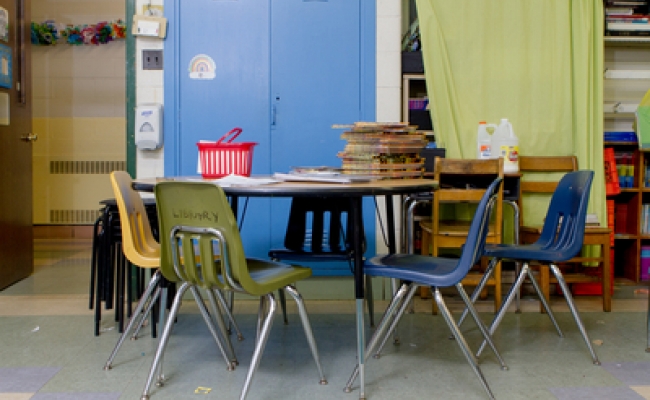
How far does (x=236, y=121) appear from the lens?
383 cm

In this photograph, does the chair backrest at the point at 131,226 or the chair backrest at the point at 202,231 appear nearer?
the chair backrest at the point at 202,231

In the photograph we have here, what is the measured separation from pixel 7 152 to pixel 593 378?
11.8 ft

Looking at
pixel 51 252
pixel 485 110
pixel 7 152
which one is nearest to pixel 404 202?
pixel 485 110

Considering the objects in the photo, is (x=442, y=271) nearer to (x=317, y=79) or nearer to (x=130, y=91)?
(x=317, y=79)

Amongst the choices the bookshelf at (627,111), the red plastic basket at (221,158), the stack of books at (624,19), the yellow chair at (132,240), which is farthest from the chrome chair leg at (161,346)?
the stack of books at (624,19)

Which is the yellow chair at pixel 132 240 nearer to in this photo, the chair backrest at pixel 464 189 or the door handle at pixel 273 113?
the door handle at pixel 273 113

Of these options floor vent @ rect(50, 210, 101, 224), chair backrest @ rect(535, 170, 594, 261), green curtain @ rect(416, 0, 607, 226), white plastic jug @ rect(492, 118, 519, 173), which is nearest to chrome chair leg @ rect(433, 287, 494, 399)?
chair backrest @ rect(535, 170, 594, 261)

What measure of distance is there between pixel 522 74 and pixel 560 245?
146 centimetres

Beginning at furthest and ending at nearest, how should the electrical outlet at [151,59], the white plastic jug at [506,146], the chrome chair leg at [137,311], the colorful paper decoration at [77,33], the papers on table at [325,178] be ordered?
1. the colorful paper decoration at [77,33]
2. the electrical outlet at [151,59]
3. the white plastic jug at [506,146]
4. the chrome chair leg at [137,311]
5. the papers on table at [325,178]

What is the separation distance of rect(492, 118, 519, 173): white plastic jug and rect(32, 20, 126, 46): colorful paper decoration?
4649mm

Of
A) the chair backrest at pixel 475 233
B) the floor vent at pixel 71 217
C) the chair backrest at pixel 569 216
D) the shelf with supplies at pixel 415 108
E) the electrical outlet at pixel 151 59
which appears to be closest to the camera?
the chair backrest at pixel 475 233

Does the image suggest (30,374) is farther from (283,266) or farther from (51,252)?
(51,252)

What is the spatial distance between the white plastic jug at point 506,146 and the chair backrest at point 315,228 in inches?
42.0

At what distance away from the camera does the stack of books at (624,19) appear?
4156mm
